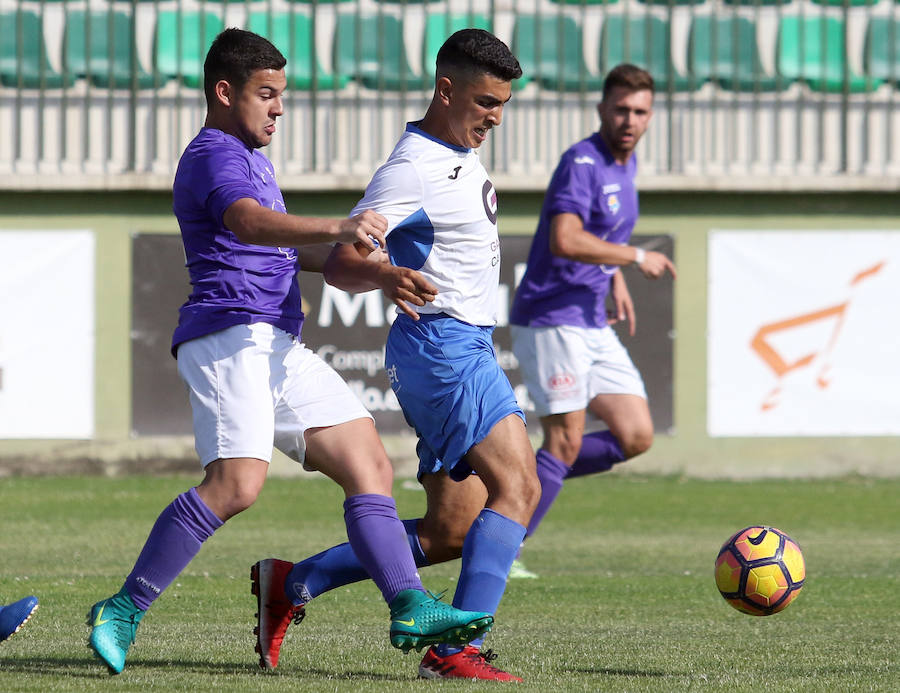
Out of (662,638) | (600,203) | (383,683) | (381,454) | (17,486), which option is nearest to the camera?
(383,683)

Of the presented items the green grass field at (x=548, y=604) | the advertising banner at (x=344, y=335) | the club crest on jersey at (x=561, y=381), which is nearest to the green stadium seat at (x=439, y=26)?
the advertising banner at (x=344, y=335)

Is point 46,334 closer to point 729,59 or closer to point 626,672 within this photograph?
point 729,59

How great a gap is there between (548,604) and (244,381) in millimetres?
2375

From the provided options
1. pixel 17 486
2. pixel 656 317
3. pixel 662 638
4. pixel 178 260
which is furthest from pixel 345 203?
pixel 662 638

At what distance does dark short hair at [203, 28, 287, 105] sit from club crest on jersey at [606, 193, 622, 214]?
327 cm

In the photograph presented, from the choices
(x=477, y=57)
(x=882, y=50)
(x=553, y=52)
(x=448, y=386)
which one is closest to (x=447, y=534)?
(x=448, y=386)

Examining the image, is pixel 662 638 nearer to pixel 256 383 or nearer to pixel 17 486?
pixel 256 383

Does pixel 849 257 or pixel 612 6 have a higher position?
pixel 612 6

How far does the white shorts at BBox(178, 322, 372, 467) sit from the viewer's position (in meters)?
4.91

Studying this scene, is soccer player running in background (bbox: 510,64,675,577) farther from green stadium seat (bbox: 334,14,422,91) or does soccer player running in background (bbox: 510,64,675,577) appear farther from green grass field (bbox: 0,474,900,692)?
green stadium seat (bbox: 334,14,422,91)

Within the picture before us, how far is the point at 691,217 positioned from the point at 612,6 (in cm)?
241

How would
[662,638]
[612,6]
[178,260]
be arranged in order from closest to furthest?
[662,638] → [178,260] → [612,6]

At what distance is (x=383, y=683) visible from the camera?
471 cm

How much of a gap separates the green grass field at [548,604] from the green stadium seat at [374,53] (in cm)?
465
